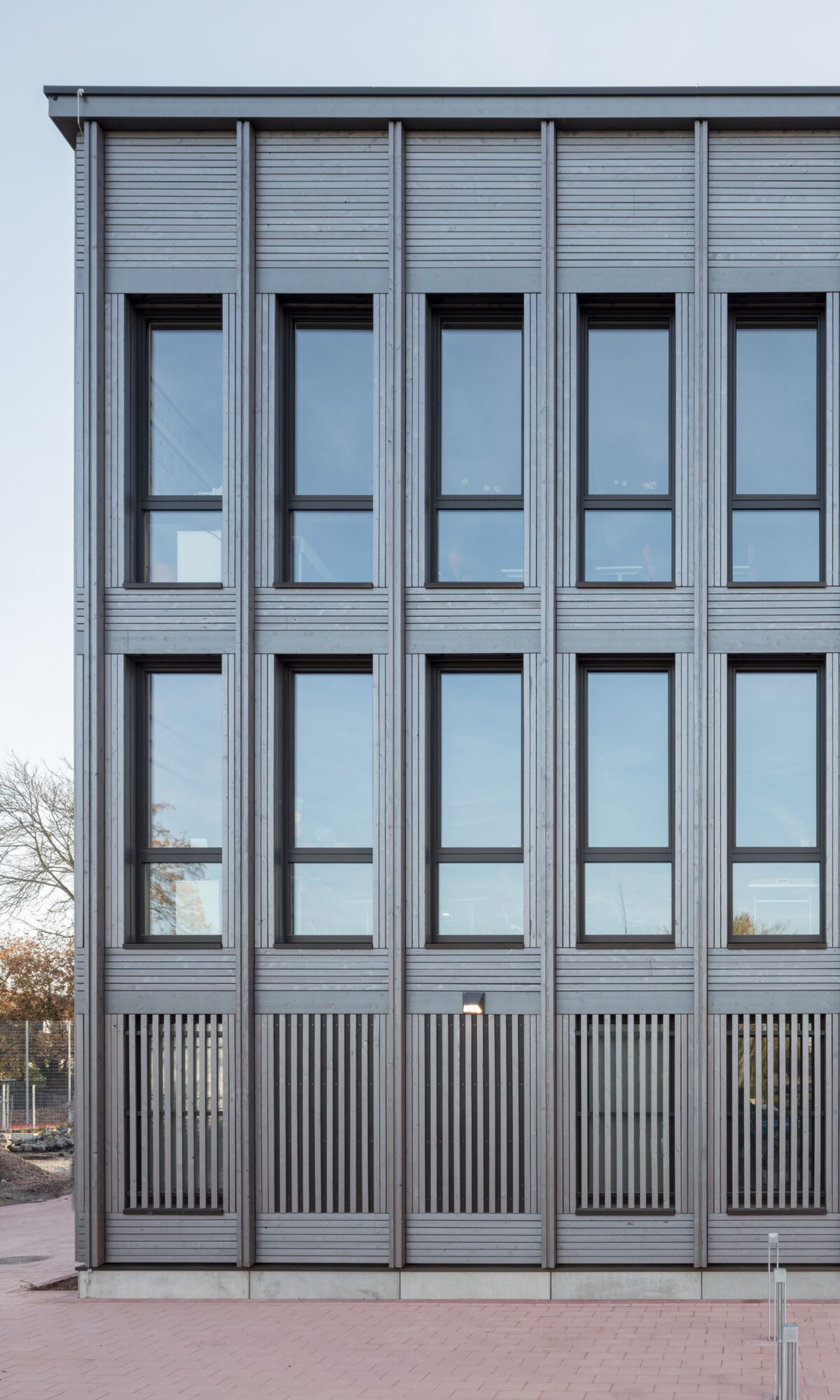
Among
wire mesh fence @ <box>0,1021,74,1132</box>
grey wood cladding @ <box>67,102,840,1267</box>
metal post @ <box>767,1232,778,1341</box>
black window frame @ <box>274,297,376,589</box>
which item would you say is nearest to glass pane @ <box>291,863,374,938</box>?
grey wood cladding @ <box>67,102,840,1267</box>

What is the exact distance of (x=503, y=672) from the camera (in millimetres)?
9562

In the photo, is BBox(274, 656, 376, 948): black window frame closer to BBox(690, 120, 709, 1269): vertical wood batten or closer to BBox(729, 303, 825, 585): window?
BBox(690, 120, 709, 1269): vertical wood batten

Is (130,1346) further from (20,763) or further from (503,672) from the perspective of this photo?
(20,763)

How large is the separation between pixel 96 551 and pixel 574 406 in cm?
459

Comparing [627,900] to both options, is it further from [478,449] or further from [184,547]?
[184,547]

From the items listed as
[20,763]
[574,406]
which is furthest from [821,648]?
[20,763]

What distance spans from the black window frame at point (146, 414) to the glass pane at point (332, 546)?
77cm

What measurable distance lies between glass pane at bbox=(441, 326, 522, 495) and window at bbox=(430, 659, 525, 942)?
175 centimetres

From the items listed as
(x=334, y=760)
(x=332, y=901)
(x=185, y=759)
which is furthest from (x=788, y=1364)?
(x=185, y=759)

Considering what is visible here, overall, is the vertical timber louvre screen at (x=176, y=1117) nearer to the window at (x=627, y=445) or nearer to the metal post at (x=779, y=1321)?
the metal post at (x=779, y=1321)

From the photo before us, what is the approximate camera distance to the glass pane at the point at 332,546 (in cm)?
959

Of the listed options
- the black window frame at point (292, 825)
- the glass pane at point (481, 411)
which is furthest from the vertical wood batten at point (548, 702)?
the black window frame at point (292, 825)

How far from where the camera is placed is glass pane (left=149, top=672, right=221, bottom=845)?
31.2 ft

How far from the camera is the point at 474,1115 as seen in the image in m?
9.07
